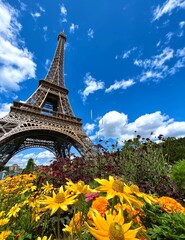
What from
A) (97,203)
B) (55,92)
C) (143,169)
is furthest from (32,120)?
(97,203)

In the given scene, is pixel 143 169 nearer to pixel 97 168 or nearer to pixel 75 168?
pixel 97 168

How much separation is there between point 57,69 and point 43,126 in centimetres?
1380

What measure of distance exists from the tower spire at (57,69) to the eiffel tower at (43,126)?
7.1 inches

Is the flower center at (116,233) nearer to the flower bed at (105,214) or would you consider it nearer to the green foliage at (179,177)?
the flower bed at (105,214)

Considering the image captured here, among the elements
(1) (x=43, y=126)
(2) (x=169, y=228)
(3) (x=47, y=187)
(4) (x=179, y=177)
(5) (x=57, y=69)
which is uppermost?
(5) (x=57, y=69)

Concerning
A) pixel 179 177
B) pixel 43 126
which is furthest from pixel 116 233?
pixel 43 126

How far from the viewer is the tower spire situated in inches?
1115

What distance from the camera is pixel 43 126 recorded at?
19609mm

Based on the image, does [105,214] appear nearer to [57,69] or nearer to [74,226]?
[74,226]

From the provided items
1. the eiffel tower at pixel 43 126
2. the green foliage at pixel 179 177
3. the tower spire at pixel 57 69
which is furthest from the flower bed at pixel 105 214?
the tower spire at pixel 57 69

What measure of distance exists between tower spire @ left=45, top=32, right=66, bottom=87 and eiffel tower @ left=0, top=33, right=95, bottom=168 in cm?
18

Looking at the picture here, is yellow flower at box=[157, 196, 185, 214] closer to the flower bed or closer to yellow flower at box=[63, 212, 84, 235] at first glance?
the flower bed

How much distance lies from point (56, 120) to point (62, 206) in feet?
69.8

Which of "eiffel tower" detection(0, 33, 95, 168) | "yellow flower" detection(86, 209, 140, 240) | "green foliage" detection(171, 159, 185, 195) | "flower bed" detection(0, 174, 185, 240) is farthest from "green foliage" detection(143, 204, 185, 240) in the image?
"eiffel tower" detection(0, 33, 95, 168)
